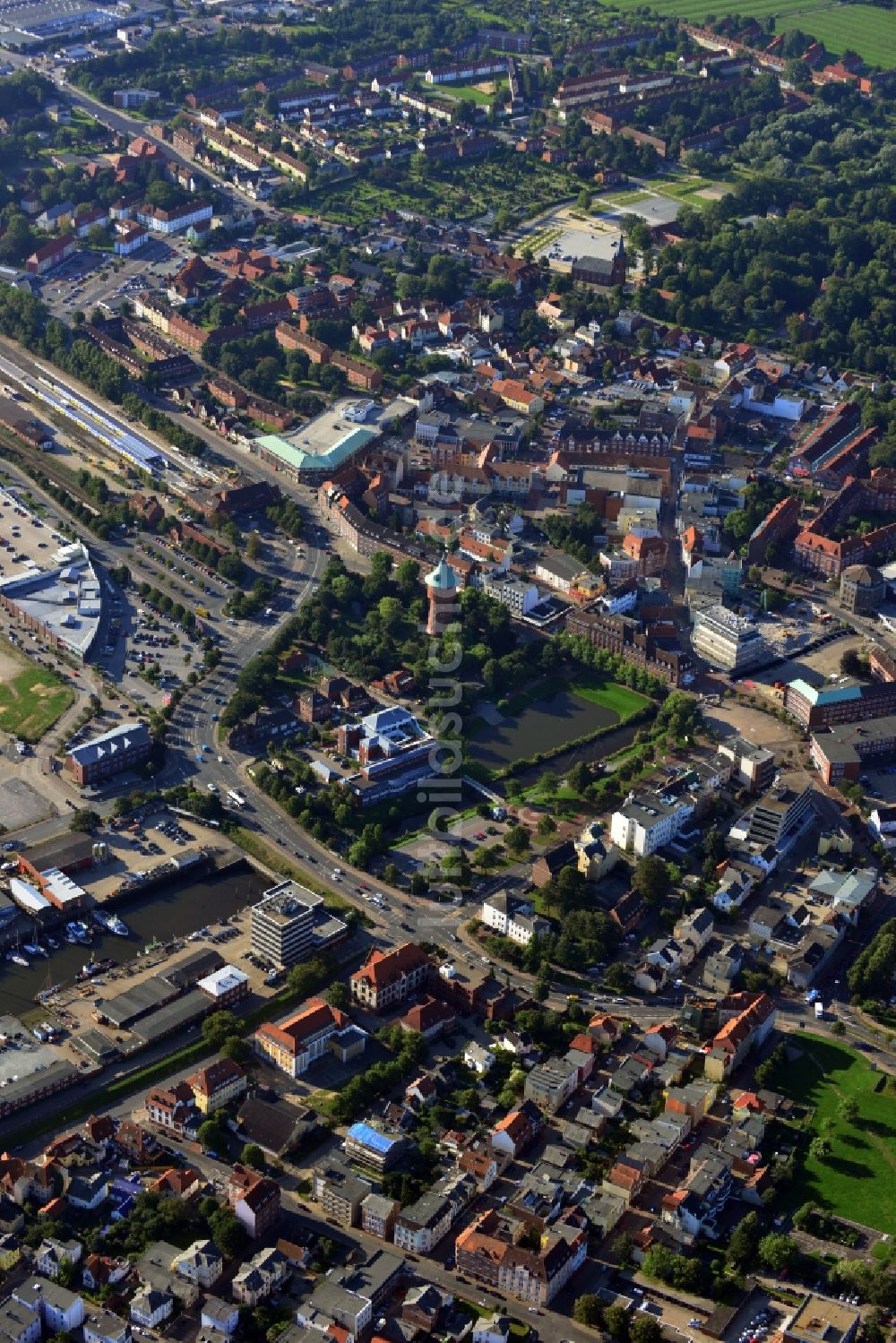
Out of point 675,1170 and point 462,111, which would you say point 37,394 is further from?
point 675,1170

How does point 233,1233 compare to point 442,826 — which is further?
point 442,826

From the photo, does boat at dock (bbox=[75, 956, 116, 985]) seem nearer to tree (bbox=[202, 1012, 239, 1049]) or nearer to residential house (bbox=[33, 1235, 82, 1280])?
tree (bbox=[202, 1012, 239, 1049])

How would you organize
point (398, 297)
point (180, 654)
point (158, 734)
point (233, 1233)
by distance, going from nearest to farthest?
point (233, 1233), point (158, 734), point (180, 654), point (398, 297)

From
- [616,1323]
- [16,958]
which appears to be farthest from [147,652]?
[616,1323]

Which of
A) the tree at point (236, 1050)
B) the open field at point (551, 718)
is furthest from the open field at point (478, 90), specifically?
the tree at point (236, 1050)

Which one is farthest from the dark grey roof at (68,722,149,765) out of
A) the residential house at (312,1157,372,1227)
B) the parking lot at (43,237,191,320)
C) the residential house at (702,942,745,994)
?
the parking lot at (43,237,191,320)

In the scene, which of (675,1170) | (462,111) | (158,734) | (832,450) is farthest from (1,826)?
(462,111)
